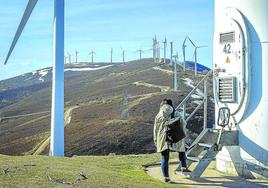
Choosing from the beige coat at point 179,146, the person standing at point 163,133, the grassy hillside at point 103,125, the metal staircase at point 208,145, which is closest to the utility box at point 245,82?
the metal staircase at point 208,145

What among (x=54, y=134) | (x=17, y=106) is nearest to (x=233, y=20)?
(x=54, y=134)

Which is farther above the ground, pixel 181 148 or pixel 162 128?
pixel 162 128

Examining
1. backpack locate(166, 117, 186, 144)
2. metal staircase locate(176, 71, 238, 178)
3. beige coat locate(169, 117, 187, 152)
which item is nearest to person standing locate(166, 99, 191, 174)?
beige coat locate(169, 117, 187, 152)

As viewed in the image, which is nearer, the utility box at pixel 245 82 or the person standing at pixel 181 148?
the person standing at pixel 181 148

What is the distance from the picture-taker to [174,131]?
420 inches

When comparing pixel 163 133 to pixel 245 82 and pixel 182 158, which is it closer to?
pixel 182 158

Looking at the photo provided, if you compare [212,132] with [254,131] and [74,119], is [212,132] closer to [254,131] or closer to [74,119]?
[254,131]

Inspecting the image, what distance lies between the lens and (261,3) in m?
11.2

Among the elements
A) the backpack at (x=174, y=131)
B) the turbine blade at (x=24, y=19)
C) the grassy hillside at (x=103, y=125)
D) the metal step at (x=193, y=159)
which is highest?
the turbine blade at (x=24, y=19)

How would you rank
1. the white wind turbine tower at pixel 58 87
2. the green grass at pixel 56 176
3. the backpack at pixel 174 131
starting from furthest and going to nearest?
the white wind turbine tower at pixel 58 87 → the backpack at pixel 174 131 → the green grass at pixel 56 176

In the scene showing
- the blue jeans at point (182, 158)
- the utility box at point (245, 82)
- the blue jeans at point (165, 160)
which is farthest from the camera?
the blue jeans at point (182, 158)

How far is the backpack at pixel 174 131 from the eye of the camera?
10.6m

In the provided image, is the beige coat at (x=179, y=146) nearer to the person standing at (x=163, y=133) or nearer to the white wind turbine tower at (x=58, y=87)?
the person standing at (x=163, y=133)

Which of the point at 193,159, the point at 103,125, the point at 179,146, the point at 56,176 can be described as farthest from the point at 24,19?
the point at 103,125
